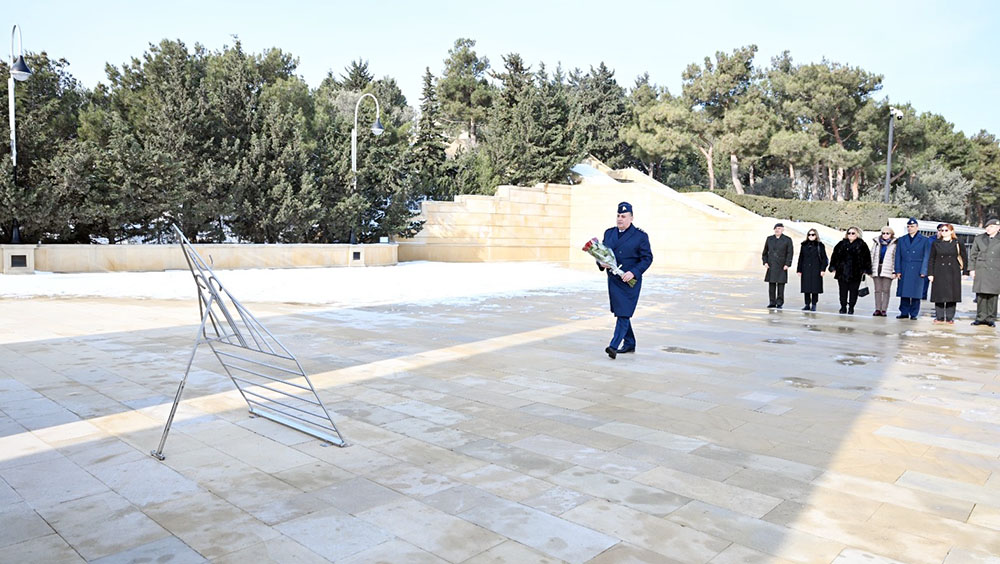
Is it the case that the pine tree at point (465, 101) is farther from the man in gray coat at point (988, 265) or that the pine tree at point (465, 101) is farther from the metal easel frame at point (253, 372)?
the metal easel frame at point (253, 372)

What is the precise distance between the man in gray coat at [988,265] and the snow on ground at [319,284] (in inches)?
342

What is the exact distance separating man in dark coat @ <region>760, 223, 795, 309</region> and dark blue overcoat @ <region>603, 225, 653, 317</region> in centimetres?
643

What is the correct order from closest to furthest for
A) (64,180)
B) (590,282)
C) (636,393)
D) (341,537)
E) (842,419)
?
(341,537) < (842,419) < (636,393) < (64,180) < (590,282)

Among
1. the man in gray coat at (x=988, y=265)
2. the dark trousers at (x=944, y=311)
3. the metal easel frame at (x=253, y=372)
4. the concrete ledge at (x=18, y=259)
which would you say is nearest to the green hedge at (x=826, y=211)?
the dark trousers at (x=944, y=311)

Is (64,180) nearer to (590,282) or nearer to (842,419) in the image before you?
(590,282)

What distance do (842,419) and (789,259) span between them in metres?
8.74

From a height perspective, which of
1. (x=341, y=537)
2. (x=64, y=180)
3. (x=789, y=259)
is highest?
(x=64, y=180)

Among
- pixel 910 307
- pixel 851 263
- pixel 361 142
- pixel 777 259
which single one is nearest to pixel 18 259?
pixel 361 142

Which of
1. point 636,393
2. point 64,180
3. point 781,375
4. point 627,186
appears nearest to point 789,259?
point 781,375

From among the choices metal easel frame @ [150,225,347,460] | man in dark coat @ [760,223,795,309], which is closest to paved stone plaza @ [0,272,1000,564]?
metal easel frame @ [150,225,347,460]

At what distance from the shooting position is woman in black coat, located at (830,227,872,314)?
13211 millimetres

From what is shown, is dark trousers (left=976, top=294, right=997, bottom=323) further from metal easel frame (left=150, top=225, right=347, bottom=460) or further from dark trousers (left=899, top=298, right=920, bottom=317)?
metal easel frame (left=150, top=225, right=347, bottom=460)

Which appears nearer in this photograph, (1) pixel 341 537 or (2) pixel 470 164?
(1) pixel 341 537

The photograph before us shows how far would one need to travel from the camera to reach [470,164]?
3328 cm
